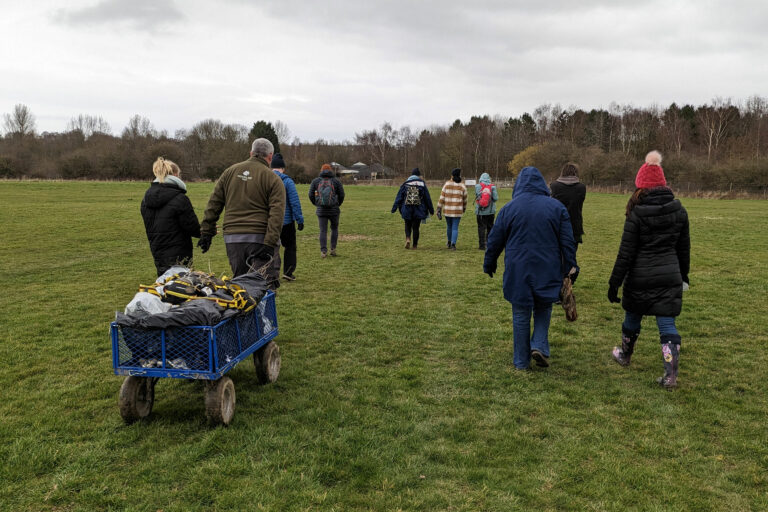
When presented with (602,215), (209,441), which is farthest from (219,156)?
(209,441)

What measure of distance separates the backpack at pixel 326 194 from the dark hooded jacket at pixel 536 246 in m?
6.54

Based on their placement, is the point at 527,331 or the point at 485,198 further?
the point at 485,198

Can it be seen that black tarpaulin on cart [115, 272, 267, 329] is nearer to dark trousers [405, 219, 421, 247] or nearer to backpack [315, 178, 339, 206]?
backpack [315, 178, 339, 206]

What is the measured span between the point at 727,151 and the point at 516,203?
241 feet

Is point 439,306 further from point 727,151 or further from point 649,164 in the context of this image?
point 727,151

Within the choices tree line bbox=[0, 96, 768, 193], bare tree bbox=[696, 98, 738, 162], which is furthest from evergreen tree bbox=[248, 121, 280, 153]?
bare tree bbox=[696, 98, 738, 162]

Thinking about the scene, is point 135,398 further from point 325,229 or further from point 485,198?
point 485,198

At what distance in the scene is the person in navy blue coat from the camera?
5285 millimetres

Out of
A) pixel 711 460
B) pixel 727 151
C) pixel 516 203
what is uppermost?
pixel 727 151

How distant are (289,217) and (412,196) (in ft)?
14.6

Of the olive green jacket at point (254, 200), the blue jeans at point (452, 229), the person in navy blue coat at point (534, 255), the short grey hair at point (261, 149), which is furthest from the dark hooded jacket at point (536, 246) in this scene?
the blue jeans at point (452, 229)

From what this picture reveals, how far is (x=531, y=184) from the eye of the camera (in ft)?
18.0

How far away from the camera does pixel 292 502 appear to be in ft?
10.6

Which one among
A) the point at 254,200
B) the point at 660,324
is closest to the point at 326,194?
the point at 254,200
